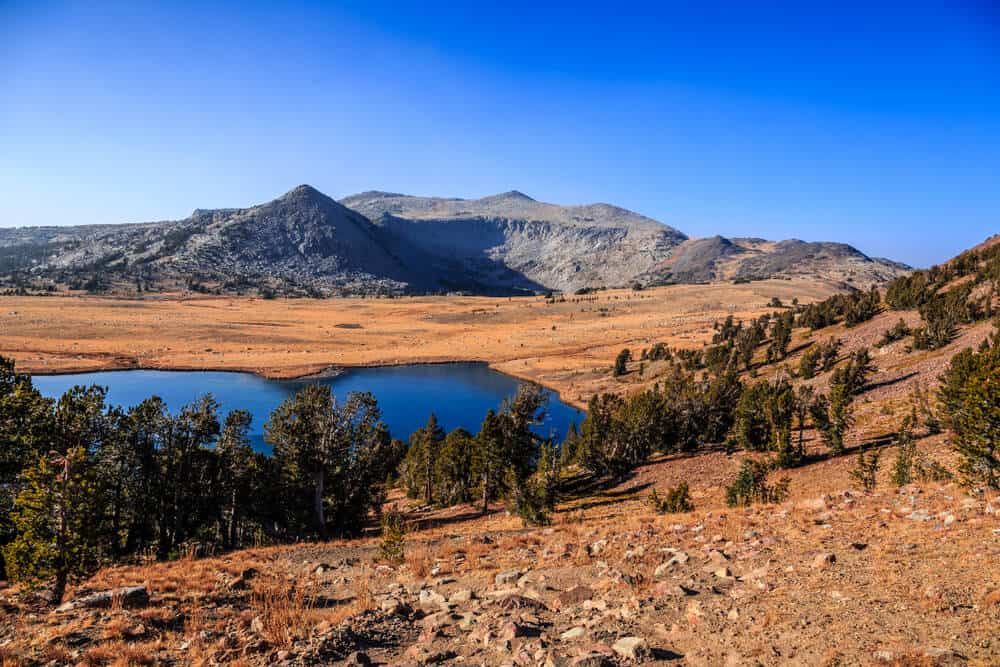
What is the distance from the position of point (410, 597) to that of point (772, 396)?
129 feet

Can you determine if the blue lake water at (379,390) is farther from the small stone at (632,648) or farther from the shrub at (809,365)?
the small stone at (632,648)

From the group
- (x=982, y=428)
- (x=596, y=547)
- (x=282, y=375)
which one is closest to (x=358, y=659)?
(x=596, y=547)

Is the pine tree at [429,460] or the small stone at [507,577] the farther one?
the pine tree at [429,460]

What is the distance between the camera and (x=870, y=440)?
3519 cm

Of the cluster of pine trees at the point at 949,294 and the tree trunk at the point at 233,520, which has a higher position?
the cluster of pine trees at the point at 949,294

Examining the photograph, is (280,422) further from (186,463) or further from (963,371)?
(963,371)

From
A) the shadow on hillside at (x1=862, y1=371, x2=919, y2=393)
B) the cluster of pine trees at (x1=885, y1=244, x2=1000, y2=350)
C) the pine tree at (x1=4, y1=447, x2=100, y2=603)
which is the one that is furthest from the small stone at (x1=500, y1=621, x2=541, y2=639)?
the cluster of pine trees at (x1=885, y1=244, x2=1000, y2=350)

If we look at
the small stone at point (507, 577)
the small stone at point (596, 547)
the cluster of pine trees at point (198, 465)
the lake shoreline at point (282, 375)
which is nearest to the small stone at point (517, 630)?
the small stone at point (507, 577)

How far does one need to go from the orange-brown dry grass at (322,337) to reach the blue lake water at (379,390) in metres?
5.32

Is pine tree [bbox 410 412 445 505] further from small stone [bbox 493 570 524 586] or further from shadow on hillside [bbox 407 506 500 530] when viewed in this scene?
small stone [bbox 493 570 524 586]

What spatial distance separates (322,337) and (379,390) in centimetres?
5754

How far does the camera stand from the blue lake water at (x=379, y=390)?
276ft

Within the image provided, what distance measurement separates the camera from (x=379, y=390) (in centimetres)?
10300

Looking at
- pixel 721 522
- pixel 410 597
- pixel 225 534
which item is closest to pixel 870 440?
pixel 721 522
